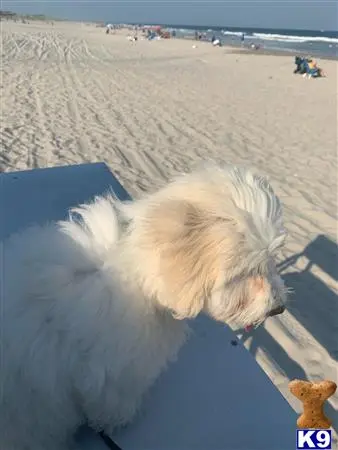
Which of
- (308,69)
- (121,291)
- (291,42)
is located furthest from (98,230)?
(291,42)

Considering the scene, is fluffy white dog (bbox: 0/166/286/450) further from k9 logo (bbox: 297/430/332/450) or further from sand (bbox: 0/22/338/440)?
sand (bbox: 0/22/338/440)

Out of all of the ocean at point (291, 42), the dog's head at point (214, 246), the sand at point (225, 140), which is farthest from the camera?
the ocean at point (291, 42)

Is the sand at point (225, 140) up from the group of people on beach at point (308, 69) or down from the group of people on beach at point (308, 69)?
down

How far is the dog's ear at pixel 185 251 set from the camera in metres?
1.50

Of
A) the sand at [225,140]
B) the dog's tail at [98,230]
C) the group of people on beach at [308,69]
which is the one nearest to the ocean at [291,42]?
the group of people on beach at [308,69]

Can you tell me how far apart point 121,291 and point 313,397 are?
68cm

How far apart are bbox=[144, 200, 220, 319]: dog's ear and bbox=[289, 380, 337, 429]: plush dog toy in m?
0.38

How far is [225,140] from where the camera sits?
898 cm

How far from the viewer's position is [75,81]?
1463 centimetres

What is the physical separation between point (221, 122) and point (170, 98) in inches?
117

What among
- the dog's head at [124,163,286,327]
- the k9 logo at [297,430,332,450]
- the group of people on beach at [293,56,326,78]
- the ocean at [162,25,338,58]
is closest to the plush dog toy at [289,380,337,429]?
the k9 logo at [297,430,332,450]

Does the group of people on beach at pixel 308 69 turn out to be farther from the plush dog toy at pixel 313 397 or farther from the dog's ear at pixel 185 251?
the plush dog toy at pixel 313 397

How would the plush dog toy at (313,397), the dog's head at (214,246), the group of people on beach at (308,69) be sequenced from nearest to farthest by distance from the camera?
the plush dog toy at (313,397), the dog's head at (214,246), the group of people on beach at (308,69)

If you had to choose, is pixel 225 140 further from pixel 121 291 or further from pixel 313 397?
pixel 313 397
